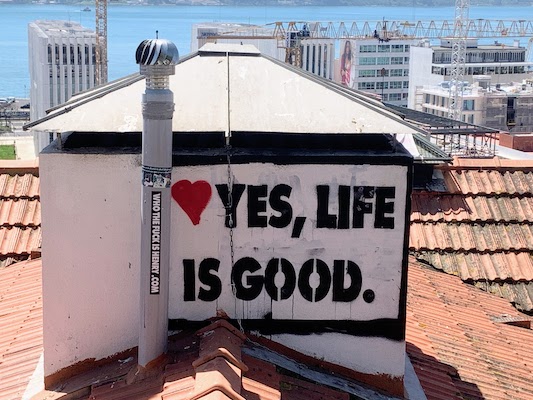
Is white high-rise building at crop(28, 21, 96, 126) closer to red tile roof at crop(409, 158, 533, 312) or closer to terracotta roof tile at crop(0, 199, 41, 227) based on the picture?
terracotta roof tile at crop(0, 199, 41, 227)

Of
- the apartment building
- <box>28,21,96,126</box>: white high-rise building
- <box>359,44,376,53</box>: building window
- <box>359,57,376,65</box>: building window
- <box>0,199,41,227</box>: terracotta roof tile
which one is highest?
<box>359,44,376,53</box>: building window

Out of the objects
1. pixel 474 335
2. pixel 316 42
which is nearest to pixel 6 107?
pixel 316 42

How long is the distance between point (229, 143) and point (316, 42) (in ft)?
450

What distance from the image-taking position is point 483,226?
9.95 m

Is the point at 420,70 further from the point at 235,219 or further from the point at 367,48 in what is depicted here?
the point at 235,219

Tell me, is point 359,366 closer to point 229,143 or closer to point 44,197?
point 229,143

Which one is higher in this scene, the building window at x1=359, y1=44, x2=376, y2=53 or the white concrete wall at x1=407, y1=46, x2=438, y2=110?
the building window at x1=359, y1=44, x2=376, y2=53

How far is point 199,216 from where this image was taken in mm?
5277

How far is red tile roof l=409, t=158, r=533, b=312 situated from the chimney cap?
5627 millimetres

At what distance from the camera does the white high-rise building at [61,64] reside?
10125 centimetres

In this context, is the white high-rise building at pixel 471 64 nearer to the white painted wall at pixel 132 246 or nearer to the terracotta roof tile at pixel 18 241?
the terracotta roof tile at pixel 18 241

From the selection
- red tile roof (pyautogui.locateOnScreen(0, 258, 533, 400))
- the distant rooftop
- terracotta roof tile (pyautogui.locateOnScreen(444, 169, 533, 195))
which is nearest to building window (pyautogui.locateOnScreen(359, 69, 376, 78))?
the distant rooftop

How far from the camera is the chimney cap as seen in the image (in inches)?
182

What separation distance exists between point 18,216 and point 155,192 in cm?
540
